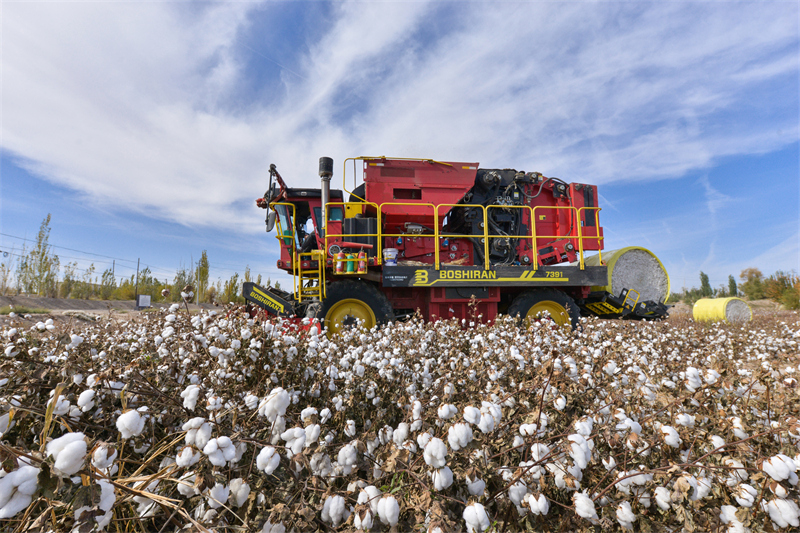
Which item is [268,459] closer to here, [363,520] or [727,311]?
[363,520]

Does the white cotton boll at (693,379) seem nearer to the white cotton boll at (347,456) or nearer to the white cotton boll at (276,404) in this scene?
the white cotton boll at (347,456)

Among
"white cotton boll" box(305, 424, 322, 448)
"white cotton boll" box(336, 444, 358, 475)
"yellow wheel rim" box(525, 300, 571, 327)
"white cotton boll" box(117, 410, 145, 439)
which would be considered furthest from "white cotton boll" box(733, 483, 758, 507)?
"yellow wheel rim" box(525, 300, 571, 327)

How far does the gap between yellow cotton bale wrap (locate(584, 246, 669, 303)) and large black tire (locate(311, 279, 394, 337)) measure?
5.20m

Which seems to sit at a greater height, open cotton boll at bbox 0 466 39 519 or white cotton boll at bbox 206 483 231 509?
open cotton boll at bbox 0 466 39 519

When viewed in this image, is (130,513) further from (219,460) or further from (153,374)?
(153,374)

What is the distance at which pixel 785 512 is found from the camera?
1.21 m

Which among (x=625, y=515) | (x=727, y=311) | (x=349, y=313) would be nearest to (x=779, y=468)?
(x=625, y=515)

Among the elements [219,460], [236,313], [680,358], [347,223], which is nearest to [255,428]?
[219,460]

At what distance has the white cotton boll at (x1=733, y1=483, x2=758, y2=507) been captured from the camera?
123cm

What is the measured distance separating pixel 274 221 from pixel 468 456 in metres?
6.82

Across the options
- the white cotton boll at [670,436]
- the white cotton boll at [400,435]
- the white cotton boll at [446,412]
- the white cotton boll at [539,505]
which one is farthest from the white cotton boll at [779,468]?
the white cotton boll at [400,435]

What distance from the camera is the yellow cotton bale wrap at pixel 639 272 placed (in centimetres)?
849

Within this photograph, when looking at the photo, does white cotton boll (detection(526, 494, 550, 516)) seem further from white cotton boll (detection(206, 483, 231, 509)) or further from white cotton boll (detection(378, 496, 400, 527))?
white cotton boll (detection(206, 483, 231, 509))

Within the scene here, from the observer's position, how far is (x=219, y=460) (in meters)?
1.10
